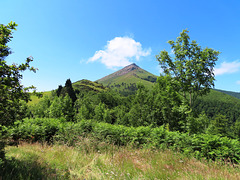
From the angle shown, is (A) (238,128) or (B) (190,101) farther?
(A) (238,128)

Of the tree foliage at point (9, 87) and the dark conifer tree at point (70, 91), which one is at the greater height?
the dark conifer tree at point (70, 91)

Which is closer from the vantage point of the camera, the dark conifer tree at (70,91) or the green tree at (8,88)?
the green tree at (8,88)

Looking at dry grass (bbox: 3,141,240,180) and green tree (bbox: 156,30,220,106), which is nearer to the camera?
dry grass (bbox: 3,141,240,180)

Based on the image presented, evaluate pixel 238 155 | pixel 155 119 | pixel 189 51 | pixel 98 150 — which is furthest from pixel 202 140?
pixel 155 119

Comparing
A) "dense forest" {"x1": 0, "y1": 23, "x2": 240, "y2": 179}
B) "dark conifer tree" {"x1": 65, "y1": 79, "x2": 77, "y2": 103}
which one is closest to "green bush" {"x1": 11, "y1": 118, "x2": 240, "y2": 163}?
"dense forest" {"x1": 0, "y1": 23, "x2": 240, "y2": 179}

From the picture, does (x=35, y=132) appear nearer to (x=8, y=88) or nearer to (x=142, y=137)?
(x=8, y=88)

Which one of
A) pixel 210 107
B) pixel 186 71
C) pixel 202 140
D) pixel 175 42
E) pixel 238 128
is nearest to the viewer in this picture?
pixel 202 140

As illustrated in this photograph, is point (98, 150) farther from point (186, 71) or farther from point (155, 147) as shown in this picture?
point (186, 71)

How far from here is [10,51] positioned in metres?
3.73

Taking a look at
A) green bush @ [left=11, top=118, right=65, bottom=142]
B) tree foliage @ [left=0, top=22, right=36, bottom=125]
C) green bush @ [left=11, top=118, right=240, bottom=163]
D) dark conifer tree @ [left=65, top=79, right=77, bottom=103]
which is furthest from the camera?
dark conifer tree @ [left=65, top=79, right=77, bottom=103]

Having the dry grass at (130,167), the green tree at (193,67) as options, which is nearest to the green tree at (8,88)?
the dry grass at (130,167)

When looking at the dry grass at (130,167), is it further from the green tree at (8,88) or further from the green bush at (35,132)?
the green bush at (35,132)

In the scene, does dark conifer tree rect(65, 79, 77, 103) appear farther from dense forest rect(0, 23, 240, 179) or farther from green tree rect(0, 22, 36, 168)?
green tree rect(0, 22, 36, 168)

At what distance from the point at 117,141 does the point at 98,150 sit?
1.41 metres
